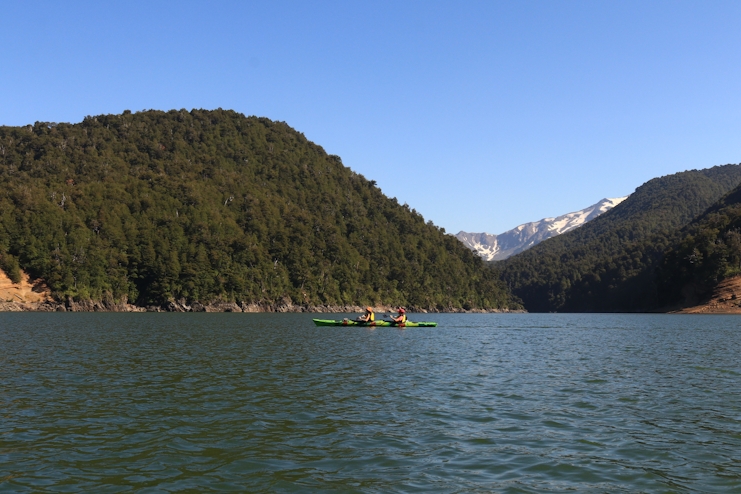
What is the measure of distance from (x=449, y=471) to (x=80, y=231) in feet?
560

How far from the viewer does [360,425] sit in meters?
20.6

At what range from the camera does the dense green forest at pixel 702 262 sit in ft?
545

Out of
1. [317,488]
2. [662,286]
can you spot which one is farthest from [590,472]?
[662,286]

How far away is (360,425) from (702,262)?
176596 mm

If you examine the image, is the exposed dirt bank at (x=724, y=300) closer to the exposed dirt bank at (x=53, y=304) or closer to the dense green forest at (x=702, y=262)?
the dense green forest at (x=702, y=262)

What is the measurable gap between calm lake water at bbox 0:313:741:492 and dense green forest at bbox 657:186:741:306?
145737mm

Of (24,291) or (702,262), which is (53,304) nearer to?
(24,291)

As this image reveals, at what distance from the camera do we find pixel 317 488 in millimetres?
14172

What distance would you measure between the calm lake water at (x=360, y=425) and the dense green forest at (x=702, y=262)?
5738 inches

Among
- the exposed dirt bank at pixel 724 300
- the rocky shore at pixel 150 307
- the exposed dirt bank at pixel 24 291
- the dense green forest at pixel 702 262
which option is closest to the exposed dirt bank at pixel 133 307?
the rocky shore at pixel 150 307

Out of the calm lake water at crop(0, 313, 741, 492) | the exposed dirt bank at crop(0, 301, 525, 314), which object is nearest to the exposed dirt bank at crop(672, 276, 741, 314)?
the exposed dirt bank at crop(0, 301, 525, 314)

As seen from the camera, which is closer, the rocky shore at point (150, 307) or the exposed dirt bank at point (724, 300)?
the rocky shore at point (150, 307)

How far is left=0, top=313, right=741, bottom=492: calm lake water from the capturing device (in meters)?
15.0

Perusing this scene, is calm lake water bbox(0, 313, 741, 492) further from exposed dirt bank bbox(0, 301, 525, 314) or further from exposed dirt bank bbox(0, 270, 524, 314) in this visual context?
exposed dirt bank bbox(0, 301, 525, 314)
